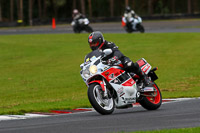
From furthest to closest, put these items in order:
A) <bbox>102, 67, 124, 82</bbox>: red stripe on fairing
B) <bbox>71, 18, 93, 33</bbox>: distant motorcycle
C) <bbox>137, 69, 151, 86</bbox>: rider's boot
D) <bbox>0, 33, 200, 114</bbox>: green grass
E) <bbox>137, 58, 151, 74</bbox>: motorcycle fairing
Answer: <bbox>71, 18, 93, 33</bbox>: distant motorcycle → <bbox>0, 33, 200, 114</bbox>: green grass → <bbox>137, 58, 151, 74</bbox>: motorcycle fairing → <bbox>137, 69, 151, 86</bbox>: rider's boot → <bbox>102, 67, 124, 82</bbox>: red stripe on fairing

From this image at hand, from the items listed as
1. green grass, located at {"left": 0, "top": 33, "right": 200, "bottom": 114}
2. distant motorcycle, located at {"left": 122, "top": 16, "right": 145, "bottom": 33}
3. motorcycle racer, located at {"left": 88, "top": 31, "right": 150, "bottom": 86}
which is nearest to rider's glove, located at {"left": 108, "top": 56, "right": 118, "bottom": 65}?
motorcycle racer, located at {"left": 88, "top": 31, "right": 150, "bottom": 86}

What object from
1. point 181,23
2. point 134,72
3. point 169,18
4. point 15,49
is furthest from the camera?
point 169,18

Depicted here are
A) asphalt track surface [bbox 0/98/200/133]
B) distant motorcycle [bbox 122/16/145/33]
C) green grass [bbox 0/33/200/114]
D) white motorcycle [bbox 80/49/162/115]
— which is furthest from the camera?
distant motorcycle [bbox 122/16/145/33]

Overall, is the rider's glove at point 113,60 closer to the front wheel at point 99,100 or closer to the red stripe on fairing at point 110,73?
the red stripe on fairing at point 110,73

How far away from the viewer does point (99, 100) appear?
30.2 feet

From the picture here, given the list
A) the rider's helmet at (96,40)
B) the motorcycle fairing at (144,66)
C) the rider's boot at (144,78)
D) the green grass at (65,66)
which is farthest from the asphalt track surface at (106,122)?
the green grass at (65,66)

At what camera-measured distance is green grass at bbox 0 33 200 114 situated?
13.6 m

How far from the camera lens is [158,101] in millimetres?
10383

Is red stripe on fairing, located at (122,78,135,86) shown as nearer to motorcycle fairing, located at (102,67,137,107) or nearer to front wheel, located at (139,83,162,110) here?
motorcycle fairing, located at (102,67,137,107)

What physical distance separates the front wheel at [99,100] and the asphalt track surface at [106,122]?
0.17 metres

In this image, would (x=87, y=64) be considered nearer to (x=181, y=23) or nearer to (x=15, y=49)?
(x=15, y=49)

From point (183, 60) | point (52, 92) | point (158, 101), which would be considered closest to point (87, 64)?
point (158, 101)

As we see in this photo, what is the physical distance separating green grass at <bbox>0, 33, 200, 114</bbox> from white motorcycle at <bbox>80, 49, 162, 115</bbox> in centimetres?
177

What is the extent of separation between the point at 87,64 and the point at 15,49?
19.0 metres
